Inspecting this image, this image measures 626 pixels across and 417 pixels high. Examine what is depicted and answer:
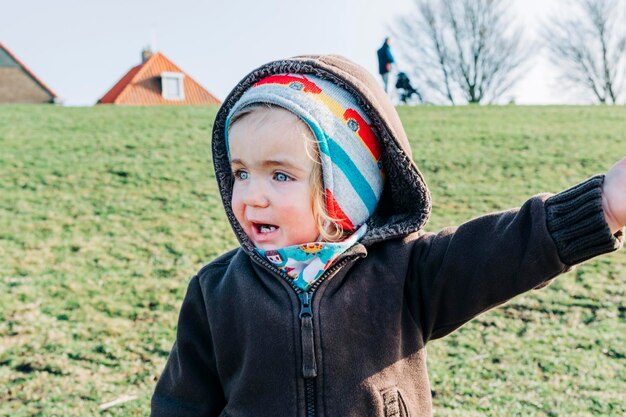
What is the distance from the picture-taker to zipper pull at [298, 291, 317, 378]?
1401 millimetres

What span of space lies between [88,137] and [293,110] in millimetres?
7043

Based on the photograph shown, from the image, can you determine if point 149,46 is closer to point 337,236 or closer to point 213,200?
point 213,200

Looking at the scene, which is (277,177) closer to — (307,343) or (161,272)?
(307,343)

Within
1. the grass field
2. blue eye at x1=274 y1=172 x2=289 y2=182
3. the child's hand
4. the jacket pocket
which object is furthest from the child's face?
the grass field

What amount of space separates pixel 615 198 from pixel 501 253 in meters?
0.24

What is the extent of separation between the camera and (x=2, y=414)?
255 centimetres

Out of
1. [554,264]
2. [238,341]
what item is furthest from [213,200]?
[554,264]

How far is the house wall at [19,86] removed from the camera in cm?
2658

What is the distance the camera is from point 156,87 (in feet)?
82.6

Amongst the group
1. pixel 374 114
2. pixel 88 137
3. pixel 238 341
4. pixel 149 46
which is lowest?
pixel 238 341

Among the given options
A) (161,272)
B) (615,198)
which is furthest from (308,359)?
(161,272)

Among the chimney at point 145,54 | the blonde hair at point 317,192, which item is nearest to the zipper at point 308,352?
the blonde hair at point 317,192

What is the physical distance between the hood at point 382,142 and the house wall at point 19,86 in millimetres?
28172

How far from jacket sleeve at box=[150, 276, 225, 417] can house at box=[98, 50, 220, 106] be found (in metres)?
23.5
